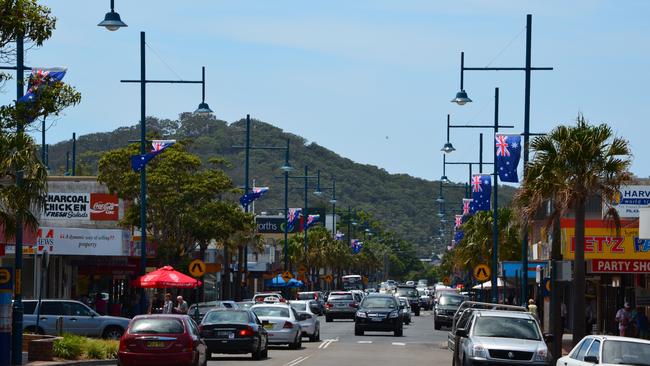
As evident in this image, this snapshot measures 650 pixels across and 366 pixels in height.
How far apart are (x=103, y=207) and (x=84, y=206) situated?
3.21 ft

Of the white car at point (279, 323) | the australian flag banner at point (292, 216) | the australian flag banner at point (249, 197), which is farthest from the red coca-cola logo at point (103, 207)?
the white car at point (279, 323)

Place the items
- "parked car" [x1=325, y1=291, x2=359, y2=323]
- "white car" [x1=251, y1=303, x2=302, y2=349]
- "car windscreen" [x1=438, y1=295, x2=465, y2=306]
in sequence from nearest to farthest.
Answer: "white car" [x1=251, y1=303, x2=302, y2=349] → "car windscreen" [x1=438, y1=295, x2=465, y2=306] → "parked car" [x1=325, y1=291, x2=359, y2=323]

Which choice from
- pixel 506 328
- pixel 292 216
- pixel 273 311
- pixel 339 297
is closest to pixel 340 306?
pixel 339 297

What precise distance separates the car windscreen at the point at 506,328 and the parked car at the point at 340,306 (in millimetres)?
44512

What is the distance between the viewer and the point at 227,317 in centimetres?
3406

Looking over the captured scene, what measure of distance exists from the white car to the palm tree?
9101 mm

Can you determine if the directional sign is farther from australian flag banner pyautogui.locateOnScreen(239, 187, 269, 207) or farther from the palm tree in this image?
australian flag banner pyautogui.locateOnScreen(239, 187, 269, 207)

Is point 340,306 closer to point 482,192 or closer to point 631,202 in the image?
point 482,192

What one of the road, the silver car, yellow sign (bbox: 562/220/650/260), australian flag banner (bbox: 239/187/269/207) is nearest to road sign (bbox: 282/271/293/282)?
australian flag banner (bbox: 239/187/269/207)

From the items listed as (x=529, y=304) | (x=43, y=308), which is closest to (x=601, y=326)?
(x=529, y=304)

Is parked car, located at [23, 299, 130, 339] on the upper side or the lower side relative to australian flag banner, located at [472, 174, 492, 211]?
lower

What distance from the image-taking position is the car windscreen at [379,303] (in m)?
52.1

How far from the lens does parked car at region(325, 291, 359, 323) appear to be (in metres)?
71.4

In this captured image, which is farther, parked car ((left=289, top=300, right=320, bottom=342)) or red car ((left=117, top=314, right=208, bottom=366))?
parked car ((left=289, top=300, right=320, bottom=342))
